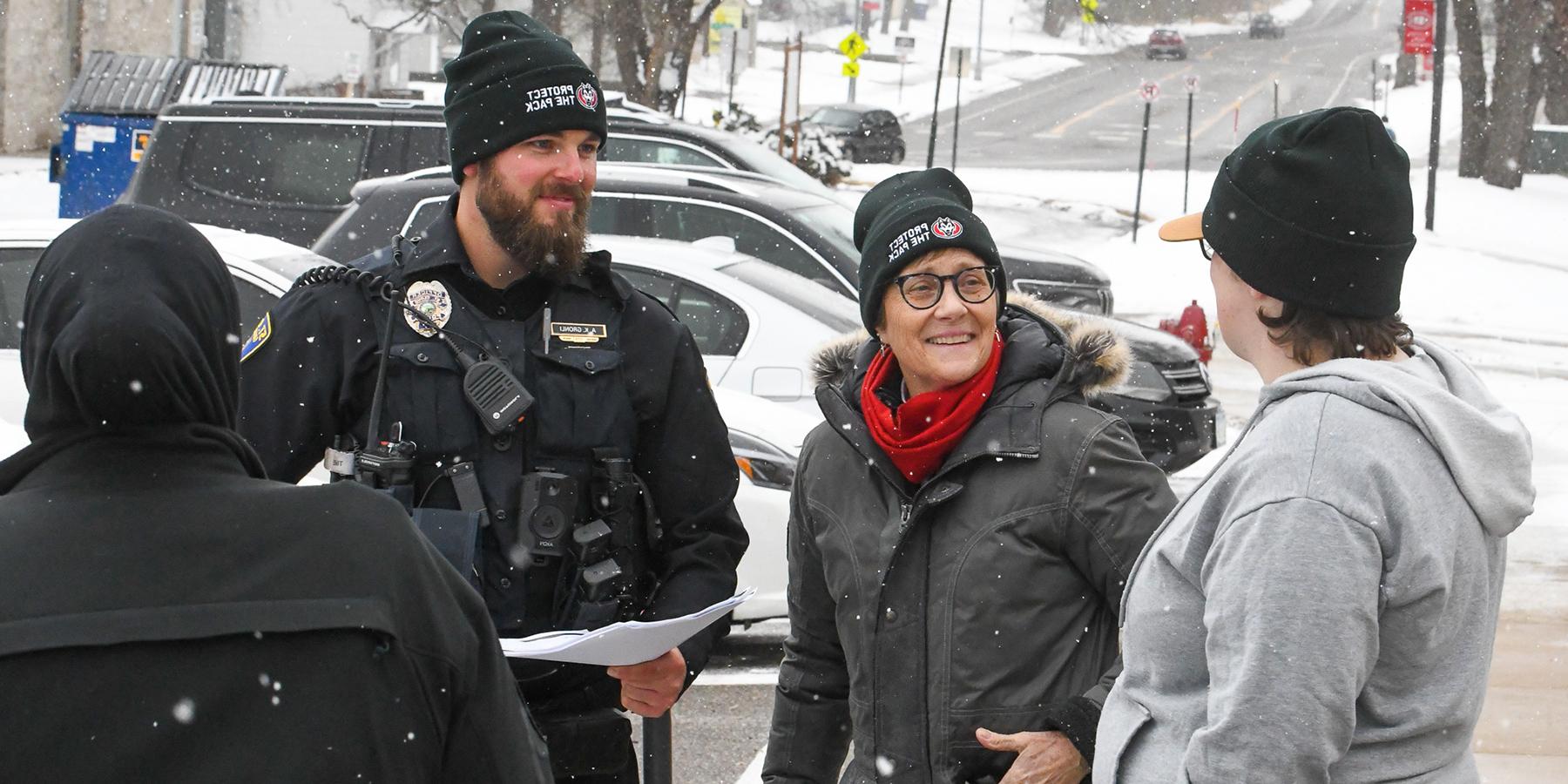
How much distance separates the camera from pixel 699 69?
65125 mm

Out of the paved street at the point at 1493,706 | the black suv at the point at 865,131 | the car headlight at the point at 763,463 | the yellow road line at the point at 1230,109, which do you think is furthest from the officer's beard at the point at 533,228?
→ the yellow road line at the point at 1230,109

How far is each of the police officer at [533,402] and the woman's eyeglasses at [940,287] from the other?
0.48m

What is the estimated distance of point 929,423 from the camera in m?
2.89

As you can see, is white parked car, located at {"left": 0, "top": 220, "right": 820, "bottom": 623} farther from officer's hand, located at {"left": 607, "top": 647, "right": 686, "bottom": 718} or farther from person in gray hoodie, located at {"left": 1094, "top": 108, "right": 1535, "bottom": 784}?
person in gray hoodie, located at {"left": 1094, "top": 108, "right": 1535, "bottom": 784}

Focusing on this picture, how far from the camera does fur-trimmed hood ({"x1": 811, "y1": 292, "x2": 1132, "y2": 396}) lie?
115 inches

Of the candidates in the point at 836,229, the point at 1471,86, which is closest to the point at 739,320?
the point at 836,229

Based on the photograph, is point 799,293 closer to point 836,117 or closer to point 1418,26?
point 1418,26

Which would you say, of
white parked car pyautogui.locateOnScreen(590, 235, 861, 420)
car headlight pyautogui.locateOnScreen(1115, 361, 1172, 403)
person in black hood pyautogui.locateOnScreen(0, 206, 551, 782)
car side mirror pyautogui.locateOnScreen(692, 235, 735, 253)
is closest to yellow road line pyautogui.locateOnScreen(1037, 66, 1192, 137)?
car headlight pyautogui.locateOnScreen(1115, 361, 1172, 403)

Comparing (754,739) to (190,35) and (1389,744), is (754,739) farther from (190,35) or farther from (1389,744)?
(190,35)

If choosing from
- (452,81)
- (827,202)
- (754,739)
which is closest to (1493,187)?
(827,202)

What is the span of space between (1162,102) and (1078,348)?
5118 centimetres

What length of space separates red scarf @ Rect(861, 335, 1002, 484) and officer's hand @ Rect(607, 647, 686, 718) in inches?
23.2

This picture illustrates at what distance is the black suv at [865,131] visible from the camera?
40344 millimetres

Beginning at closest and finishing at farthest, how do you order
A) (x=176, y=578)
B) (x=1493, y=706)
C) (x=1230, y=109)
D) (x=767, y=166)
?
(x=176, y=578)
(x=1493, y=706)
(x=767, y=166)
(x=1230, y=109)
